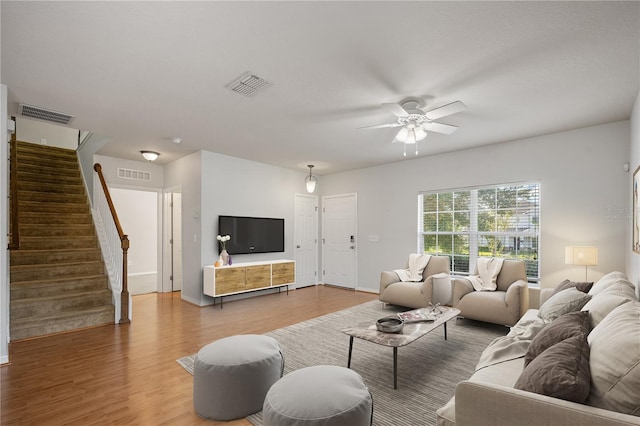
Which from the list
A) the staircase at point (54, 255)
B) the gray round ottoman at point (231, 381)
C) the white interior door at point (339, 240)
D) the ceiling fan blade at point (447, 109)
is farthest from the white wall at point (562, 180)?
the staircase at point (54, 255)

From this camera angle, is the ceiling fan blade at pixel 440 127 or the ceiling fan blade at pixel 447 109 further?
the ceiling fan blade at pixel 440 127

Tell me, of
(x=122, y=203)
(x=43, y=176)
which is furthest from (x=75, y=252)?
(x=122, y=203)

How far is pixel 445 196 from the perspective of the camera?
5453 mm

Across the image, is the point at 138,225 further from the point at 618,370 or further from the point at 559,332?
the point at 618,370

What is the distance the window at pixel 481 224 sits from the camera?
14.9ft

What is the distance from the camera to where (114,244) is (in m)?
4.68

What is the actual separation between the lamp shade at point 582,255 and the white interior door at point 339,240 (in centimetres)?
373

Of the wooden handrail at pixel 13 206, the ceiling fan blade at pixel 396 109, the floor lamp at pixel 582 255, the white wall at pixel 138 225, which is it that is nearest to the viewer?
the ceiling fan blade at pixel 396 109

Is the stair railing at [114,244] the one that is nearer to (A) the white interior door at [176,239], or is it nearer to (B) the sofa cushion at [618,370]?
(A) the white interior door at [176,239]

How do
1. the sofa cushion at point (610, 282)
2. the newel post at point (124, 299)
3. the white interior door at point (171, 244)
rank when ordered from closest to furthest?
the sofa cushion at point (610, 282)
the newel post at point (124, 299)
the white interior door at point (171, 244)

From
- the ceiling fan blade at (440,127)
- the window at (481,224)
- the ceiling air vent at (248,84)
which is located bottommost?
the window at (481,224)

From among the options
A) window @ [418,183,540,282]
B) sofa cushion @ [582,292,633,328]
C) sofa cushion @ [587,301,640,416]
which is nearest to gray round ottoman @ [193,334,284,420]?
sofa cushion @ [587,301,640,416]

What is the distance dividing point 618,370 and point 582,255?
3.15 m

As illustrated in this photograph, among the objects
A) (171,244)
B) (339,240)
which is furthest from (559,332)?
(171,244)
